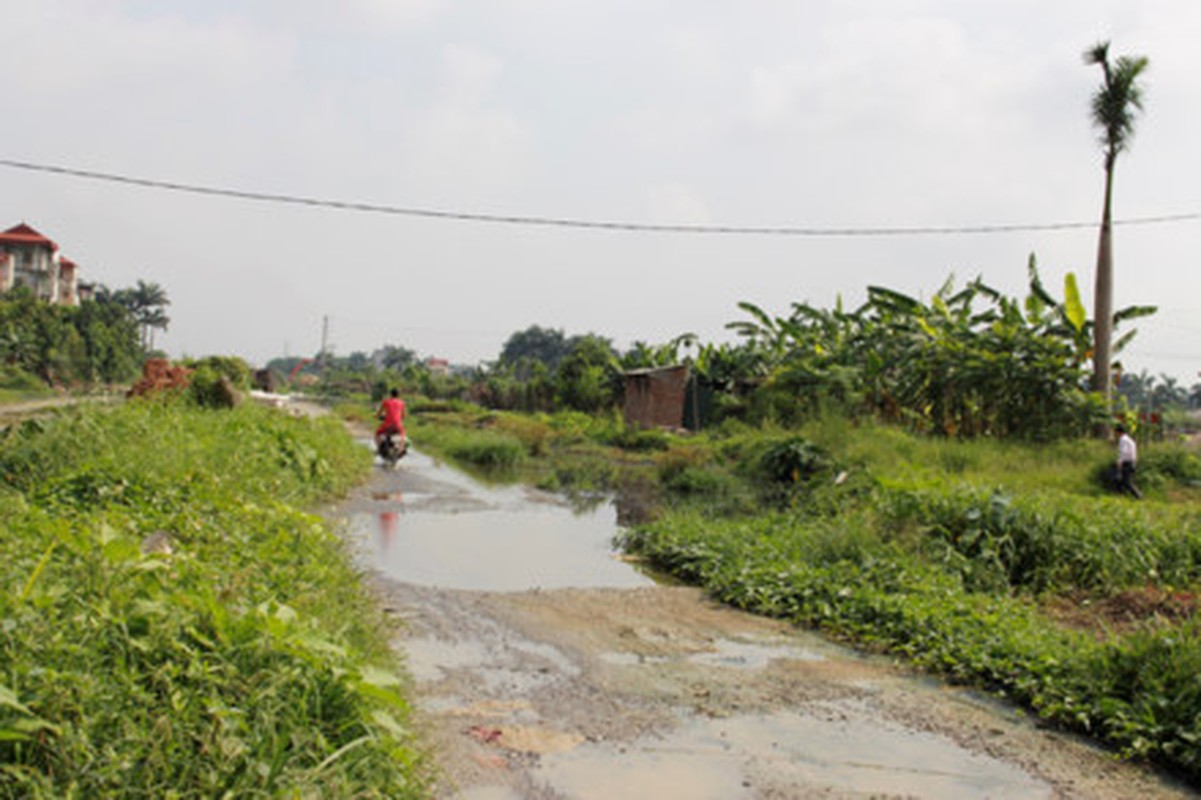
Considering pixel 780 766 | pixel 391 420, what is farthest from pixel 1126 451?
pixel 780 766

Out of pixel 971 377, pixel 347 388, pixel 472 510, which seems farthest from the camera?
pixel 347 388

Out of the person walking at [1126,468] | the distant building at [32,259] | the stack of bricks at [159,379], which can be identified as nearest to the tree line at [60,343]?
the distant building at [32,259]

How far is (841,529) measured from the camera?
29.1 feet

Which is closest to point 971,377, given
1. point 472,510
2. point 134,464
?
point 472,510

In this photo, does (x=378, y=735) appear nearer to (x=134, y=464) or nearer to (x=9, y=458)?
(x=134, y=464)

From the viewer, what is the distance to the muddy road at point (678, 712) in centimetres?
423

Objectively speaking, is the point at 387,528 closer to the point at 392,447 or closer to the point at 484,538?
the point at 484,538

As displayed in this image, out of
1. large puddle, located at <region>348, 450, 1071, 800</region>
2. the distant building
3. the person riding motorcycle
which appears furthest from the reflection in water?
the distant building

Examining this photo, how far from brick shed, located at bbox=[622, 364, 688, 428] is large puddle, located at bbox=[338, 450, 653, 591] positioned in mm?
14118

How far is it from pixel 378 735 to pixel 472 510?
9881 millimetres

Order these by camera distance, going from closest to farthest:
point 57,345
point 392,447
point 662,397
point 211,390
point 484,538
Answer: point 484,538
point 211,390
point 392,447
point 662,397
point 57,345

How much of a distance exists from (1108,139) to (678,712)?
59.4 feet

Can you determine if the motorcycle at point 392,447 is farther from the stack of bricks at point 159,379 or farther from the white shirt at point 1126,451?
the white shirt at point 1126,451

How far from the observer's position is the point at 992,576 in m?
8.20
